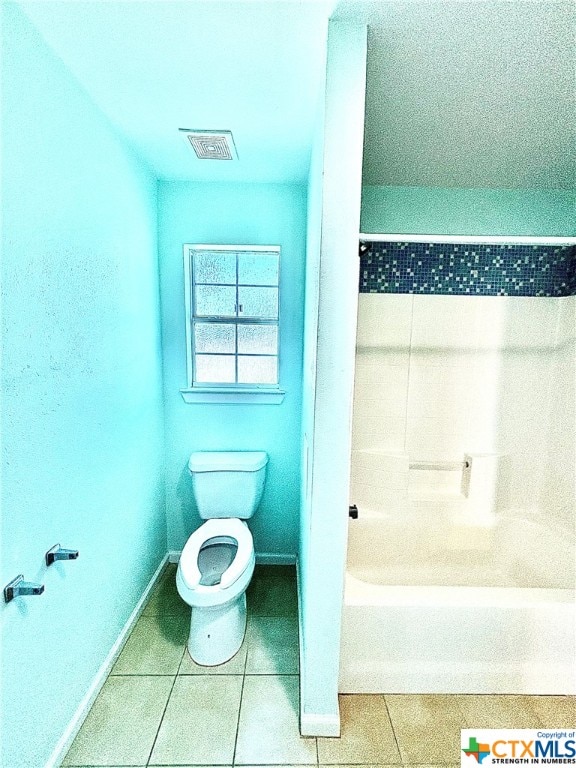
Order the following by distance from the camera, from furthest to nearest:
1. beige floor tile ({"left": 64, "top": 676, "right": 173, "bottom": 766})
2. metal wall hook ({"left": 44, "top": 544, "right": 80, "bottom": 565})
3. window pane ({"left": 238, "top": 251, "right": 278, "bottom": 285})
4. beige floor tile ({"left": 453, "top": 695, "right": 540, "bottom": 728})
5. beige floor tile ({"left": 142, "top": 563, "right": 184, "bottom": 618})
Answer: window pane ({"left": 238, "top": 251, "right": 278, "bottom": 285})
beige floor tile ({"left": 142, "top": 563, "right": 184, "bottom": 618})
beige floor tile ({"left": 453, "top": 695, "right": 540, "bottom": 728})
beige floor tile ({"left": 64, "top": 676, "right": 173, "bottom": 766})
metal wall hook ({"left": 44, "top": 544, "right": 80, "bottom": 565})

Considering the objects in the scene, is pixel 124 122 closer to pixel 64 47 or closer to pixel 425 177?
pixel 64 47

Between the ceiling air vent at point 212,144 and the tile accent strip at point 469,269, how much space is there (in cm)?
85

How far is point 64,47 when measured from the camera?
1172mm

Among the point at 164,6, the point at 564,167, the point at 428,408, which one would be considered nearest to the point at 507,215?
the point at 564,167

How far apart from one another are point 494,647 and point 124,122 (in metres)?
2.68

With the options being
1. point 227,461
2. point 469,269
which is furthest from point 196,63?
point 227,461

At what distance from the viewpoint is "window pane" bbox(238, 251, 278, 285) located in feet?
7.39

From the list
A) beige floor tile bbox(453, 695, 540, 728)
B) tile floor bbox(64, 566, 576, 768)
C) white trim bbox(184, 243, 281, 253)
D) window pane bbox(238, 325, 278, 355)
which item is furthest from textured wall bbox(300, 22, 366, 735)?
window pane bbox(238, 325, 278, 355)

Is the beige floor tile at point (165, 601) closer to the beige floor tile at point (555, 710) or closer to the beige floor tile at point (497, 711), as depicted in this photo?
the beige floor tile at point (497, 711)

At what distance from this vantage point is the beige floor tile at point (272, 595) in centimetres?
201

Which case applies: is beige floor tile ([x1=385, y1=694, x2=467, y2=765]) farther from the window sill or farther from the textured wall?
the window sill

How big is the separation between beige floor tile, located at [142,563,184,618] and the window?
3.93 feet

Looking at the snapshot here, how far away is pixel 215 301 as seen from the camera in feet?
7.59

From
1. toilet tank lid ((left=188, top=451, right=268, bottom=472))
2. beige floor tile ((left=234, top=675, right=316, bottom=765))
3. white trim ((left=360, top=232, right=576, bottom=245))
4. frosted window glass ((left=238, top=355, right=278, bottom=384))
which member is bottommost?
beige floor tile ((left=234, top=675, right=316, bottom=765))
